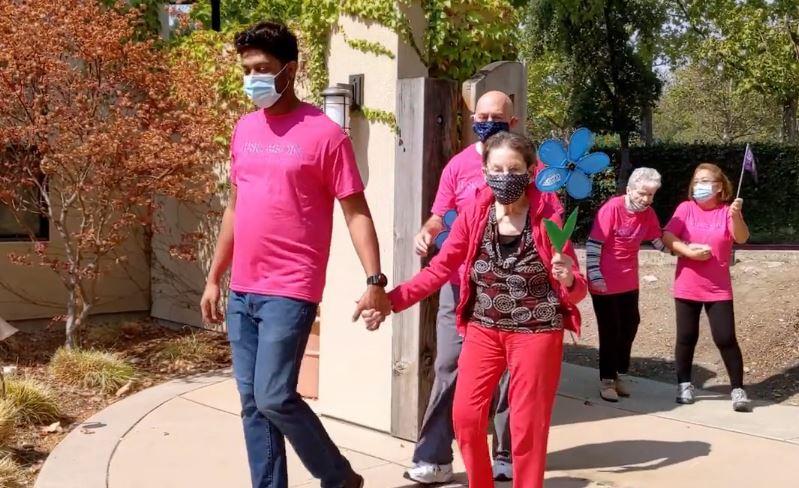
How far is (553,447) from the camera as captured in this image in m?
5.12

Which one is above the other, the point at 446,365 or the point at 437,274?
the point at 437,274

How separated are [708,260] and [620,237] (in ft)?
1.96

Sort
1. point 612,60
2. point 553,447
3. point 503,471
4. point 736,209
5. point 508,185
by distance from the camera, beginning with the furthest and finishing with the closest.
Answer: point 612,60
point 736,209
point 553,447
point 503,471
point 508,185

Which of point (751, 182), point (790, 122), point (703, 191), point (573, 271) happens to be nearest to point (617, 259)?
point (703, 191)

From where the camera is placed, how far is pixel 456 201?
432 centimetres

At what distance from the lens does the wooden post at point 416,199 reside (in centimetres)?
485

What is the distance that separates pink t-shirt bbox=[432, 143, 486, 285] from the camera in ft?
14.0

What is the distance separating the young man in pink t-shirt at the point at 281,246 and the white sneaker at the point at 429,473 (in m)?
0.70

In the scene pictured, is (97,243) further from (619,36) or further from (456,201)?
(619,36)

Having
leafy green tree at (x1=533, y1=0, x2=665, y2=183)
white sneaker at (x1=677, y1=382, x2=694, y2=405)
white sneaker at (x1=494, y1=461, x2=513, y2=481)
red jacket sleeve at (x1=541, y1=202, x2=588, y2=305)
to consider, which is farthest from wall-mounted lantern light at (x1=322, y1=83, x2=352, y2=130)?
leafy green tree at (x1=533, y1=0, x2=665, y2=183)

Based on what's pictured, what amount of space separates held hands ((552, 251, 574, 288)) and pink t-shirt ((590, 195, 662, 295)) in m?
3.04

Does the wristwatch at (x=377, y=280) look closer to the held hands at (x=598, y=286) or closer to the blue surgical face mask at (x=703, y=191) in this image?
the held hands at (x=598, y=286)

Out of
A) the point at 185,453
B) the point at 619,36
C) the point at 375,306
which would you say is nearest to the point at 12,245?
the point at 185,453

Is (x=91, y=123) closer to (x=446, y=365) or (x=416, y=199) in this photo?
(x=416, y=199)
